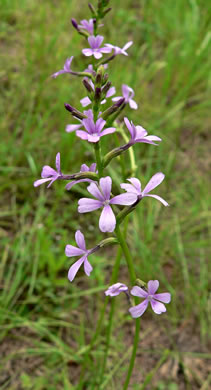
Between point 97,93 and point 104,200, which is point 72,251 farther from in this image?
point 97,93

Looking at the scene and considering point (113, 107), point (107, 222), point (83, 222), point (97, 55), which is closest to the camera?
point (107, 222)

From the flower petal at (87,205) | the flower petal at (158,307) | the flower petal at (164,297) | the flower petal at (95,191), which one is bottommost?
the flower petal at (158,307)

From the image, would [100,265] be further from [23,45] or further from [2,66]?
[23,45]

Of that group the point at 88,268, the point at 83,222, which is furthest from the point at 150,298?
the point at 83,222

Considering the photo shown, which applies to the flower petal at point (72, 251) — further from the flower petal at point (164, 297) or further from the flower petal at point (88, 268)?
the flower petal at point (164, 297)

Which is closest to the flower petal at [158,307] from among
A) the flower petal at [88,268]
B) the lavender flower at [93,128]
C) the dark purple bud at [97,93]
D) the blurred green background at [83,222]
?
the flower petal at [88,268]

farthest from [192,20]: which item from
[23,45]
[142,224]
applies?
[142,224]
